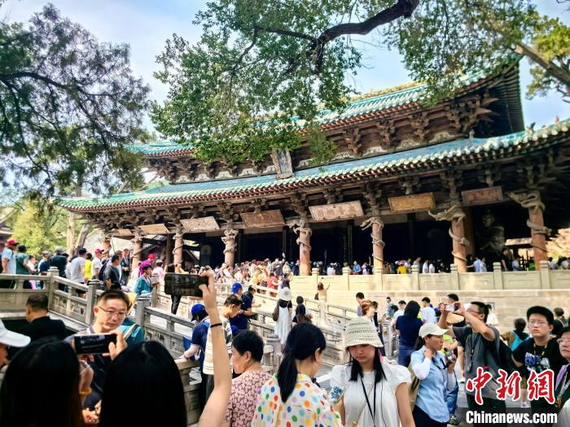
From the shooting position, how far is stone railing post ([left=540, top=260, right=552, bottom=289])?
11.1 metres

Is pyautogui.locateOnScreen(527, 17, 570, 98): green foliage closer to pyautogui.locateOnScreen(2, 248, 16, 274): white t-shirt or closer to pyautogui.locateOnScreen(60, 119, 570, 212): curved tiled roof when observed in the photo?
pyautogui.locateOnScreen(60, 119, 570, 212): curved tiled roof

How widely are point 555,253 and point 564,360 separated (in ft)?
121

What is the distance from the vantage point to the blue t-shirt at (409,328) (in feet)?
17.2

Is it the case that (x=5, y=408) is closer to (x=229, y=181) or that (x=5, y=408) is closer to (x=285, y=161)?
(x=285, y=161)

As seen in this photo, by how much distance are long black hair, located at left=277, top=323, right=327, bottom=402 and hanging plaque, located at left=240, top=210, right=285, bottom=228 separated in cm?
1490

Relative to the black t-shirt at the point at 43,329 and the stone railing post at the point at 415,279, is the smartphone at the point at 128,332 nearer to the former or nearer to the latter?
the black t-shirt at the point at 43,329

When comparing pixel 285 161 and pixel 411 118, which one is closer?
pixel 411 118

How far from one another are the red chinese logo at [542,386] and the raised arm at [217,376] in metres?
3.16

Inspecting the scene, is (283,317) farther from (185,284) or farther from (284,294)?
(185,284)

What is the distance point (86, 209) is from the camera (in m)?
20.0

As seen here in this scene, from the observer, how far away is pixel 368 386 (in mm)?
2379

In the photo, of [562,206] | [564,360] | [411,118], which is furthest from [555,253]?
[564,360]

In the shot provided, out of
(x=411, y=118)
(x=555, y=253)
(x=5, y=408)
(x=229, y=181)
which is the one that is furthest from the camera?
(x=555, y=253)

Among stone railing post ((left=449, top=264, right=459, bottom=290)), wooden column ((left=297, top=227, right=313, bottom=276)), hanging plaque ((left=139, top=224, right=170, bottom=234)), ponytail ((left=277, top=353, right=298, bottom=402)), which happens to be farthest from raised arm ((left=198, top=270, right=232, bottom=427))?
hanging plaque ((left=139, top=224, right=170, bottom=234))
